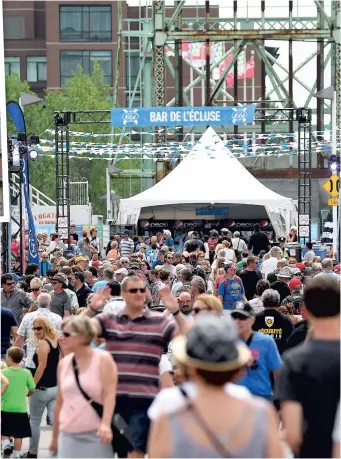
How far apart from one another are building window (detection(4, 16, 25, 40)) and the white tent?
64.4m

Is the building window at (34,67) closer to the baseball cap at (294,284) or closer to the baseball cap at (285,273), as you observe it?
the baseball cap at (285,273)

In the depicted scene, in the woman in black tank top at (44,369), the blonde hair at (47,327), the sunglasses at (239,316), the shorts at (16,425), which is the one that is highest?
the sunglasses at (239,316)

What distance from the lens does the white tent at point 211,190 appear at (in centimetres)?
3828

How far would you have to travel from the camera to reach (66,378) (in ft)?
25.9

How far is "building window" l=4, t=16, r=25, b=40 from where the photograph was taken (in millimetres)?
104000

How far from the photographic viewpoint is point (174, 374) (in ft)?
33.0

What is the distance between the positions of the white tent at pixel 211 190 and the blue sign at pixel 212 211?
3.30 meters

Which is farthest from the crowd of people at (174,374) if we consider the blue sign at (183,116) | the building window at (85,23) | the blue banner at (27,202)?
the building window at (85,23)

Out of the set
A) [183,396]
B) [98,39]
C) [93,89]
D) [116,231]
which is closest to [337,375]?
[183,396]

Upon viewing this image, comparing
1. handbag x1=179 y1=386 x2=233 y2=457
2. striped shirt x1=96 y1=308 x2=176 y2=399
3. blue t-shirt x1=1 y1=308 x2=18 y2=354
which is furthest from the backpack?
handbag x1=179 y1=386 x2=233 y2=457

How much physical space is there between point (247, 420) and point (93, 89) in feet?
230

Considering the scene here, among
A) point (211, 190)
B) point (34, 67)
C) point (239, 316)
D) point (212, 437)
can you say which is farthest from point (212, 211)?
point (34, 67)

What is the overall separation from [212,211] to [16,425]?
110 feet

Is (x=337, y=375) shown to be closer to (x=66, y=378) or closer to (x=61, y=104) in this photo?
(x=66, y=378)
